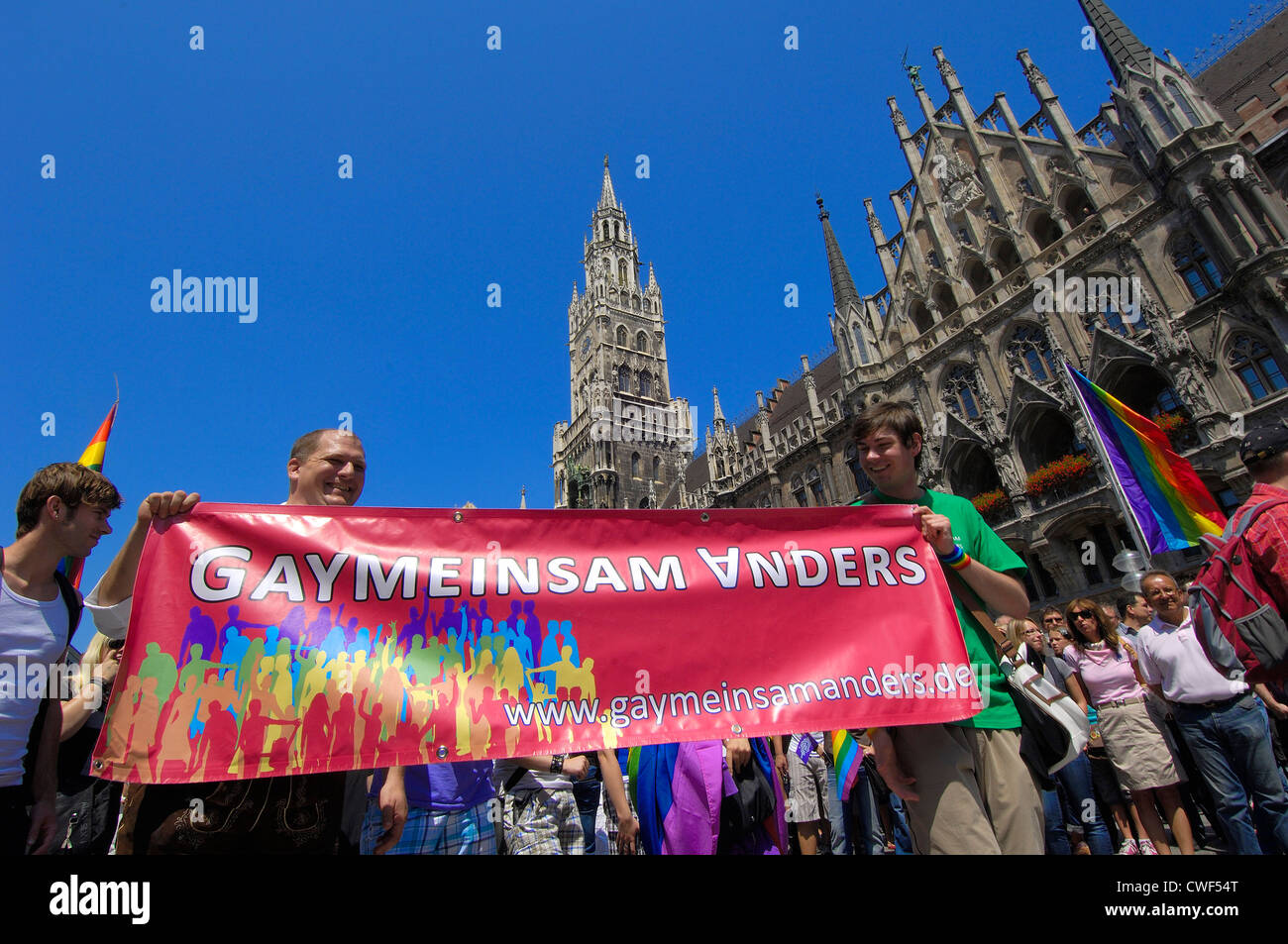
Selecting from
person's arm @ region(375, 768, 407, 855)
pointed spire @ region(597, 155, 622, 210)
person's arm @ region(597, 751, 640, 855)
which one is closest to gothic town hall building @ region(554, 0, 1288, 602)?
person's arm @ region(597, 751, 640, 855)

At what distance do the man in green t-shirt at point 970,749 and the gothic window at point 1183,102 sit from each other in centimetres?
2231

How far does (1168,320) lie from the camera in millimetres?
17109

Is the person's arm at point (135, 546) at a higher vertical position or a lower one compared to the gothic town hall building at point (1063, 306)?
lower

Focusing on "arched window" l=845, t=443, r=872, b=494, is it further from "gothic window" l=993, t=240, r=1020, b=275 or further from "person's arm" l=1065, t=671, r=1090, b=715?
"person's arm" l=1065, t=671, r=1090, b=715

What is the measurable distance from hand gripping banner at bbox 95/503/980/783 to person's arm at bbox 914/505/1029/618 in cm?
28

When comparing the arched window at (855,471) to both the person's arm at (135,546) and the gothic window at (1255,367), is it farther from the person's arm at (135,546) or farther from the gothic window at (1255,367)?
the person's arm at (135,546)

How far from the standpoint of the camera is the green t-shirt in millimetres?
2674

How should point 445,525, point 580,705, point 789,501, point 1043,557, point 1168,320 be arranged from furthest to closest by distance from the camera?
point 789,501 < point 1043,557 < point 1168,320 < point 445,525 < point 580,705

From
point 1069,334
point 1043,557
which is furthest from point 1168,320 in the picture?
point 1043,557

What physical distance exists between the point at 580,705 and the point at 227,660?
1535mm

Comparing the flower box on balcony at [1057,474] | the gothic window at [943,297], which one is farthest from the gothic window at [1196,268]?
the gothic window at [943,297]

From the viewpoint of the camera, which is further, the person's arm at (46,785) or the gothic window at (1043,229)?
the gothic window at (1043,229)

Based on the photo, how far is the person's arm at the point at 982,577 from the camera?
2723 millimetres
